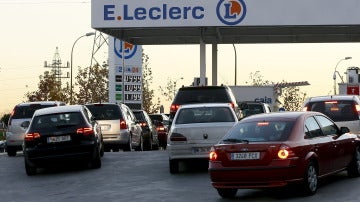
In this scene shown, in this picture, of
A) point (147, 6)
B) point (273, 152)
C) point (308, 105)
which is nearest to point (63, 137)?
point (308, 105)

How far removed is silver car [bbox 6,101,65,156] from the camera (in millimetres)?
28344

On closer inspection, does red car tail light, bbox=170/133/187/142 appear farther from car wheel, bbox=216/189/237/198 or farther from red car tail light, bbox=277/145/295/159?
red car tail light, bbox=277/145/295/159

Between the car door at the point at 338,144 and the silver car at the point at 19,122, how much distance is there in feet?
46.0

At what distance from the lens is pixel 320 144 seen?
14.9 meters

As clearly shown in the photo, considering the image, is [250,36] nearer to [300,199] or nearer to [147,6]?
[147,6]

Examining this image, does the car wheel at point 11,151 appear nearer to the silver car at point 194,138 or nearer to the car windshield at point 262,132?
the silver car at point 194,138

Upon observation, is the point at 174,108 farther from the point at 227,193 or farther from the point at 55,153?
the point at 227,193

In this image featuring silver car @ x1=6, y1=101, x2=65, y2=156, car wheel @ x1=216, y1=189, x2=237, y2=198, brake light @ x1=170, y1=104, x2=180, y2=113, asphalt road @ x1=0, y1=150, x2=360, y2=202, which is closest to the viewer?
car wheel @ x1=216, y1=189, x2=237, y2=198

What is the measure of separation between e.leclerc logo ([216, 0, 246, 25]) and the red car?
846 inches

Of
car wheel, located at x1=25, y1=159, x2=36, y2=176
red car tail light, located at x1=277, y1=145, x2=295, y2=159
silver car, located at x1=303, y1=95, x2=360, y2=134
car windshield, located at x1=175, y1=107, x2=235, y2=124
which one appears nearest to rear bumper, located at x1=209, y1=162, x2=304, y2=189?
red car tail light, located at x1=277, y1=145, x2=295, y2=159

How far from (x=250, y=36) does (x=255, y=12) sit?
17.9ft

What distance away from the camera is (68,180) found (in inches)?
757

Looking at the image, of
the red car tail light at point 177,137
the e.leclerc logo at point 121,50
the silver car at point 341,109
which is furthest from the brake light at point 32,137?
the e.leclerc logo at point 121,50

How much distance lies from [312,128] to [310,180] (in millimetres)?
1116
